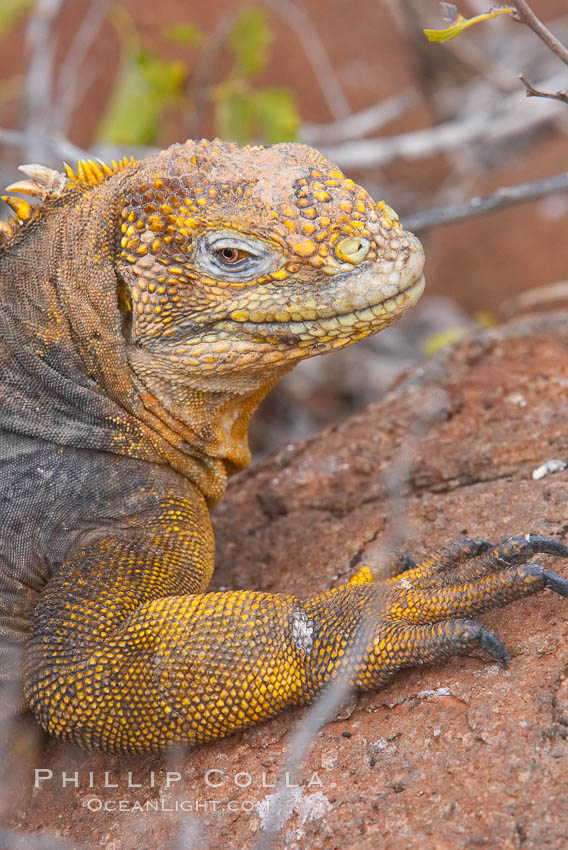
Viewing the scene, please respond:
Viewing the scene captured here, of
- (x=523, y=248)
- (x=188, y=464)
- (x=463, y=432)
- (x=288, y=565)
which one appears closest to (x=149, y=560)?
(x=188, y=464)

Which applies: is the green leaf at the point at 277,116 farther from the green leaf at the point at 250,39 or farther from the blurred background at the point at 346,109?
the green leaf at the point at 250,39

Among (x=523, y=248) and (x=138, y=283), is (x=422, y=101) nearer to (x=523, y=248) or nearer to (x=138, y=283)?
(x=523, y=248)

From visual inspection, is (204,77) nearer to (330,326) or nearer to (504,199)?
(504,199)

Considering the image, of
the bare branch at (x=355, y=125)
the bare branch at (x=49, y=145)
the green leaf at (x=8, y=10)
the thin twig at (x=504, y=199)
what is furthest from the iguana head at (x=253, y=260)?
the bare branch at (x=355, y=125)

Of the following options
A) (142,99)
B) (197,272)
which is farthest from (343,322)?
(142,99)

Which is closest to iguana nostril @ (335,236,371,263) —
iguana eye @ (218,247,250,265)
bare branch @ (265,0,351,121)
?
iguana eye @ (218,247,250,265)

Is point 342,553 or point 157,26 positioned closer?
point 342,553
